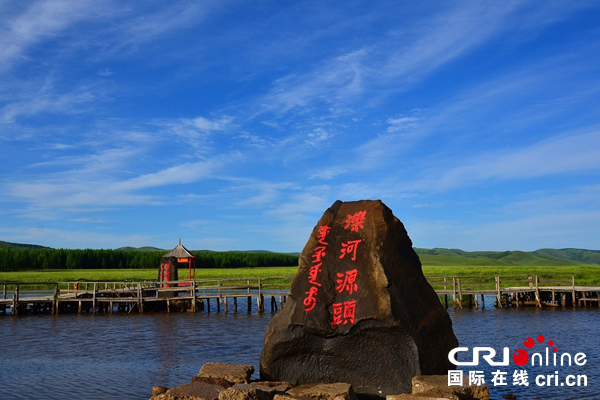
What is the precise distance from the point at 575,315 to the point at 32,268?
79.1 meters

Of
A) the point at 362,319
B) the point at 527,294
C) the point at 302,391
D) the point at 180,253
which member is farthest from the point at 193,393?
the point at 527,294

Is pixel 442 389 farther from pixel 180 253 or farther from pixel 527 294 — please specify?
pixel 527 294

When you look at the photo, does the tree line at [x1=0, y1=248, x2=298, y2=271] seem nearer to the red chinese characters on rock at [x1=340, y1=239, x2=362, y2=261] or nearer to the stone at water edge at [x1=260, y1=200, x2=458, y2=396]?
the stone at water edge at [x1=260, y1=200, x2=458, y2=396]

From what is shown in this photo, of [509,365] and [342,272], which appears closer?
[342,272]

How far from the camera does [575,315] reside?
104 feet

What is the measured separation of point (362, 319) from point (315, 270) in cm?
174

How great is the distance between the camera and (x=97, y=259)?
97.2 meters

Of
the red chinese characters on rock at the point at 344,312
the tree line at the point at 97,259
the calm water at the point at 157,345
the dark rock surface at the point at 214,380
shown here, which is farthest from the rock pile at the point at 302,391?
the tree line at the point at 97,259

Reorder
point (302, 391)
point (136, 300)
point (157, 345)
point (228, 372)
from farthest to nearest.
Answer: point (136, 300) → point (157, 345) → point (228, 372) → point (302, 391)

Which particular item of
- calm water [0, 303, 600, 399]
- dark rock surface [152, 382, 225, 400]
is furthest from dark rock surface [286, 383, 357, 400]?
calm water [0, 303, 600, 399]

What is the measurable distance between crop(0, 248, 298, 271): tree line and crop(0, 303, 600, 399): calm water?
58468 mm

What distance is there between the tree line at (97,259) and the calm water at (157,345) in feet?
192

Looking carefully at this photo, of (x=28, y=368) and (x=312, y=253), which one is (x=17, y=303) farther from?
(x=312, y=253)

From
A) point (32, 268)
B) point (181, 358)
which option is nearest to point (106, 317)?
point (181, 358)
